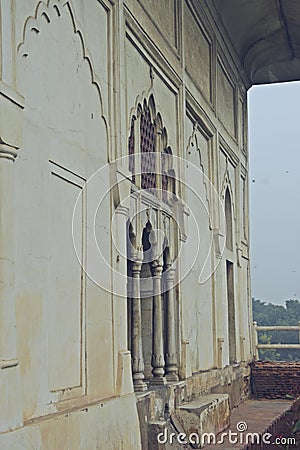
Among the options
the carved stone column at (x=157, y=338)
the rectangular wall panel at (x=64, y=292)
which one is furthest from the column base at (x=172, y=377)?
the rectangular wall panel at (x=64, y=292)

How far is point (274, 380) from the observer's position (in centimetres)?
1631

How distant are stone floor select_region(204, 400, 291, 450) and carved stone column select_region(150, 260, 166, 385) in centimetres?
99

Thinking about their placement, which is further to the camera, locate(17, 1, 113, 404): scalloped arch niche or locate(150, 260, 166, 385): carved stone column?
locate(150, 260, 166, 385): carved stone column

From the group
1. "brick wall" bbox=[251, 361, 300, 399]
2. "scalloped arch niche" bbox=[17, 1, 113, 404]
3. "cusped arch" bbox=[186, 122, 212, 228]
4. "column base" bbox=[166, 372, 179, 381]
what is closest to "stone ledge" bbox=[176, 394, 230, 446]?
"column base" bbox=[166, 372, 179, 381]

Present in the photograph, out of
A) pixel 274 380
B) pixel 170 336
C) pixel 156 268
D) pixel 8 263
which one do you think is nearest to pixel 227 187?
pixel 274 380

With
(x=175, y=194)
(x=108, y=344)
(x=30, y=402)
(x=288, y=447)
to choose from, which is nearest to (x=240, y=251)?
(x=175, y=194)

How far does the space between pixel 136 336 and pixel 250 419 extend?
15.2 feet

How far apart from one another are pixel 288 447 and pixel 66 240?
359cm

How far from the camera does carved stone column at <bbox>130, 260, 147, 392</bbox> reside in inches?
343

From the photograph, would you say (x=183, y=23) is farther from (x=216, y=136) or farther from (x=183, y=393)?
(x=183, y=393)

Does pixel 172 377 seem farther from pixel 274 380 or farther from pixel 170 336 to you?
pixel 274 380

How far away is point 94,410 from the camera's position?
22.6 feet

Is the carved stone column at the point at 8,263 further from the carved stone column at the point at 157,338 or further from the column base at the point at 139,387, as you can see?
the carved stone column at the point at 157,338

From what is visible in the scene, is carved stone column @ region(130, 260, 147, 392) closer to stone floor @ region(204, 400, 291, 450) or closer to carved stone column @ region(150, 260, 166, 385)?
carved stone column @ region(150, 260, 166, 385)
